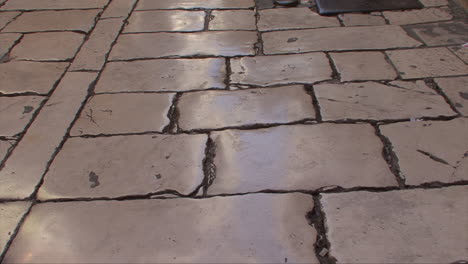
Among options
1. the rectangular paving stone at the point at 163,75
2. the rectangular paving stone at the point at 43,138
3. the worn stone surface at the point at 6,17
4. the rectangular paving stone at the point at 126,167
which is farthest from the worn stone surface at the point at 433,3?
the worn stone surface at the point at 6,17

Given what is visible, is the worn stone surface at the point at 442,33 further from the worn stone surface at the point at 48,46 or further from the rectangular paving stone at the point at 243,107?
the worn stone surface at the point at 48,46

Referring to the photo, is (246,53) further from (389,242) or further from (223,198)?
(389,242)

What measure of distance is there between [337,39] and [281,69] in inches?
25.0

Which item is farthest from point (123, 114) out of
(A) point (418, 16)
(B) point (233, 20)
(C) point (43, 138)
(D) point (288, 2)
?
(A) point (418, 16)

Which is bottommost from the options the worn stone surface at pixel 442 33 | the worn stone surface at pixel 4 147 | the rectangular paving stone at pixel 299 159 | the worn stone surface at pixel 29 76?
the worn stone surface at pixel 442 33

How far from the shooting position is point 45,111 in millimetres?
2643

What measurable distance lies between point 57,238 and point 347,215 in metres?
1.18

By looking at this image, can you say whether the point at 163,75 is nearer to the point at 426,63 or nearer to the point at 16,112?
the point at 16,112

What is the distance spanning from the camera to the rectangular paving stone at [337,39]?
3227 millimetres

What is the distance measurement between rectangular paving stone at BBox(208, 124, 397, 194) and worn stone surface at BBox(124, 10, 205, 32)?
161 centimetres

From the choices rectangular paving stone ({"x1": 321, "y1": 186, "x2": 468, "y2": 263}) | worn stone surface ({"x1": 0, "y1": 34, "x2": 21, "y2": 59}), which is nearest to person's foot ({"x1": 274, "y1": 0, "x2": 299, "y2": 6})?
worn stone surface ({"x1": 0, "y1": 34, "x2": 21, "y2": 59})

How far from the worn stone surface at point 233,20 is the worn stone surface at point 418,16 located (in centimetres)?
112

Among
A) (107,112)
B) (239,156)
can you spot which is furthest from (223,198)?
(107,112)

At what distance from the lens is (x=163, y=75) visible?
9.78ft
